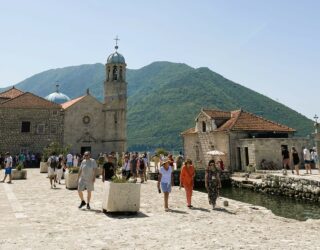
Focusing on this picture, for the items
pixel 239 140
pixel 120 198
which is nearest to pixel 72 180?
pixel 120 198

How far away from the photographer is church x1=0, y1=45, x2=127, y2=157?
36531mm

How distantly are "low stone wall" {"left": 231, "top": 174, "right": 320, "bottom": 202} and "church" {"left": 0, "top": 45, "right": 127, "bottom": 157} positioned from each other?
20.3 meters

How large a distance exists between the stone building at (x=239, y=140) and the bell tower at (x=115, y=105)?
8.88 m

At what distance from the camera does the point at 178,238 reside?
6375 mm

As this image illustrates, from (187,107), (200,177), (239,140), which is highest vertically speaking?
(187,107)

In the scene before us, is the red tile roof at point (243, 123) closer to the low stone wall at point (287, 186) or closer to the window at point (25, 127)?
the low stone wall at point (287, 186)

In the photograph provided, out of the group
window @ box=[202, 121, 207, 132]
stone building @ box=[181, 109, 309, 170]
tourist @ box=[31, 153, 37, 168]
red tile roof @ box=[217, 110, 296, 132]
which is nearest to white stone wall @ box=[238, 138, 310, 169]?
stone building @ box=[181, 109, 309, 170]

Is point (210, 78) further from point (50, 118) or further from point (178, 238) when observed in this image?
point (178, 238)

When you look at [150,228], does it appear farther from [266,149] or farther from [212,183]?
[266,149]

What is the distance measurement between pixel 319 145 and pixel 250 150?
718 centimetres

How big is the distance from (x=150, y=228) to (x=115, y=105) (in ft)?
111

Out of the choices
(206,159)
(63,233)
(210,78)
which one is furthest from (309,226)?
(210,78)

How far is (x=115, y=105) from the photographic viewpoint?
133ft

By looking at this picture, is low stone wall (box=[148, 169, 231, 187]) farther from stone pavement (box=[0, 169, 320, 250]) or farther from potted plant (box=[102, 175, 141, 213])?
potted plant (box=[102, 175, 141, 213])
